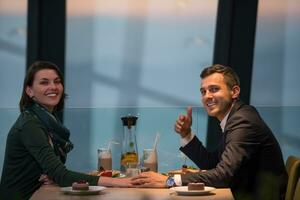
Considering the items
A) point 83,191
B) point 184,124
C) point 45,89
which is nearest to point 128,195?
point 83,191

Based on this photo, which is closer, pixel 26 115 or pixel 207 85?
pixel 26 115

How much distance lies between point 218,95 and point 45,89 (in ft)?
2.98

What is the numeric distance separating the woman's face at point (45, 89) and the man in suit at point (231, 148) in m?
0.70

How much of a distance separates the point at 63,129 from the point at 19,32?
218 cm

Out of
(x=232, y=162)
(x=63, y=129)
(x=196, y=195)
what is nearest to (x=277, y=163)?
(x=232, y=162)

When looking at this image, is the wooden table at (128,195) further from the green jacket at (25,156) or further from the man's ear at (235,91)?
the man's ear at (235,91)

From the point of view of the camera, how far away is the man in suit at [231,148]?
296 cm

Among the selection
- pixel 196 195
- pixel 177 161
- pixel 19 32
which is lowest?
pixel 177 161

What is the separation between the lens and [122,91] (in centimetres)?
545

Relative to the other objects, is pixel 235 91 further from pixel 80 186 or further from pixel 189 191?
pixel 80 186

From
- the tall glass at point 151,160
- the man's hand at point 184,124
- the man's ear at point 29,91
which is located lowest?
the tall glass at point 151,160

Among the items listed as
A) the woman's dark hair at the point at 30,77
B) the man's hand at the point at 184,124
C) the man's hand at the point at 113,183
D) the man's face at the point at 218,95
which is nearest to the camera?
the man's hand at the point at 113,183

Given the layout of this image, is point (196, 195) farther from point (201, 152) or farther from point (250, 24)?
point (250, 24)

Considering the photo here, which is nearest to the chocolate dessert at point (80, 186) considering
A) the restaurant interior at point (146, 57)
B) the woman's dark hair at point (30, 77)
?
the woman's dark hair at point (30, 77)
